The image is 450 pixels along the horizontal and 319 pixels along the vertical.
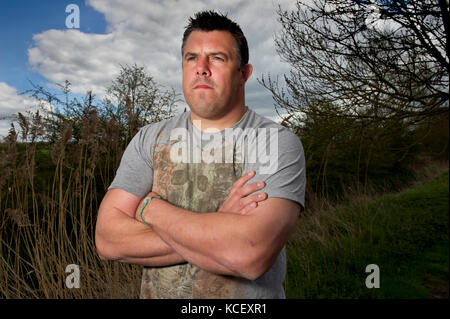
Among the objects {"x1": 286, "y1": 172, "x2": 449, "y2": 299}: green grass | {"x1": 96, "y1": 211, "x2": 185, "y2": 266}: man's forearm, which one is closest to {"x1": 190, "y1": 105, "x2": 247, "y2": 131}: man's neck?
{"x1": 96, "y1": 211, "x2": 185, "y2": 266}: man's forearm

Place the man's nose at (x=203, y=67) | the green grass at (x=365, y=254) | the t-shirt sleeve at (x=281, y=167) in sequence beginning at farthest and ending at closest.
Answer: the green grass at (x=365, y=254), the man's nose at (x=203, y=67), the t-shirt sleeve at (x=281, y=167)

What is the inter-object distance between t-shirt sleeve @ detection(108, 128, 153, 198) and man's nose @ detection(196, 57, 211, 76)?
1.47ft

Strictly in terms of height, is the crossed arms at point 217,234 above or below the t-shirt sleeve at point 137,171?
below

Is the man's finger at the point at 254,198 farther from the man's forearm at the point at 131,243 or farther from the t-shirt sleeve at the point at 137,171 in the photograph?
the t-shirt sleeve at the point at 137,171

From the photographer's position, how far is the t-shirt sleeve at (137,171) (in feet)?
5.58

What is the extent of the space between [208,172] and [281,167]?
36cm

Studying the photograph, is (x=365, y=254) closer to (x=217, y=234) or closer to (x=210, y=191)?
(x=210, y=191)

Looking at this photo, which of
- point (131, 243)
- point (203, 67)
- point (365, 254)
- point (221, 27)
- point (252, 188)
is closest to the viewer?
point (252, 188)

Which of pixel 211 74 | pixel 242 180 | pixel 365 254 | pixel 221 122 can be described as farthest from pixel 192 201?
pixel 365 254

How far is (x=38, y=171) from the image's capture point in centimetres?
465

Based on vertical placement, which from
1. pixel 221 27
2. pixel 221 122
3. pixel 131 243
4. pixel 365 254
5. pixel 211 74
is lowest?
pixel 365 254

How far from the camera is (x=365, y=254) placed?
16.5ft

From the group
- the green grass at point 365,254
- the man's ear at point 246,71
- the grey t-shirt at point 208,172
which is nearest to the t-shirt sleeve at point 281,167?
the grey t-shirt at point 208,172

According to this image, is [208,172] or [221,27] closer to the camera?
[208,172]
